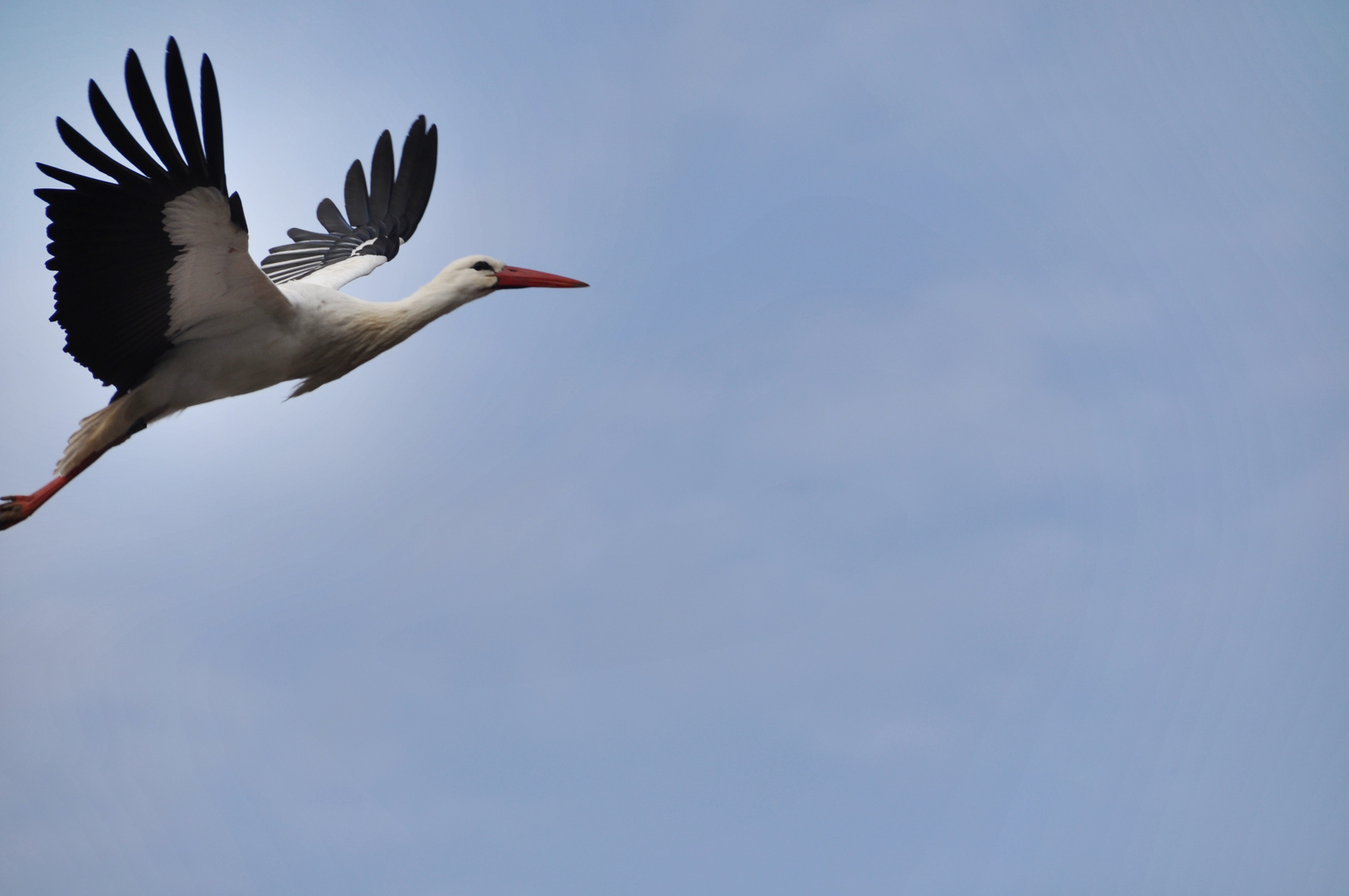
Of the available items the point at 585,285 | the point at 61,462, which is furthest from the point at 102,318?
the point at 585,285

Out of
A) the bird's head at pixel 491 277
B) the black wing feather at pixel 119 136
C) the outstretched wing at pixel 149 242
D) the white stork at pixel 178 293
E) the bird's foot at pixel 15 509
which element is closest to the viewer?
the black wing feather at pixel 119 136

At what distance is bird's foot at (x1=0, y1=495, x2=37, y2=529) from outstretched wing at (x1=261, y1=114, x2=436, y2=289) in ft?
9.28

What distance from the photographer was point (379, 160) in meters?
10.8

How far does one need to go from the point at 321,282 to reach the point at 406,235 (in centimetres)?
134

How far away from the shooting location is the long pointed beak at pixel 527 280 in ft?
29.7

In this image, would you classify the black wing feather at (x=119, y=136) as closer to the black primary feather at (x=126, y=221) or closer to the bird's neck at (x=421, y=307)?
the black primary feather at (x=126, y=221)

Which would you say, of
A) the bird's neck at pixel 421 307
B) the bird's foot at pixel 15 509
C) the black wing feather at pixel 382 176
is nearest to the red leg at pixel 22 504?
the bird's foot at pixel 15 509

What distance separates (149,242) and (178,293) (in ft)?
1.51

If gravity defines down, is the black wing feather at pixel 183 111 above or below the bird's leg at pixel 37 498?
above

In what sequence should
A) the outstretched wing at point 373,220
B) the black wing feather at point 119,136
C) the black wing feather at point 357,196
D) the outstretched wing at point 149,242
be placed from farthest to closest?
1. the black wing feather at point 357,196
2. the outstretched wing at point 373,220
3. the outstretched wing at point 149,242
4. the black wing feather at point 119,136

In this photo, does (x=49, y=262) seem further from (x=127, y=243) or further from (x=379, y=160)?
(x=379, y=160)

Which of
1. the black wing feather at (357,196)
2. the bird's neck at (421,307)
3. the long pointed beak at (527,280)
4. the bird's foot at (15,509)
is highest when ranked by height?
the black wing feather at (357,196)

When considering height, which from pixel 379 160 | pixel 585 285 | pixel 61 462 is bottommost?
pixel 61 462

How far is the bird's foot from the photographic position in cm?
818
